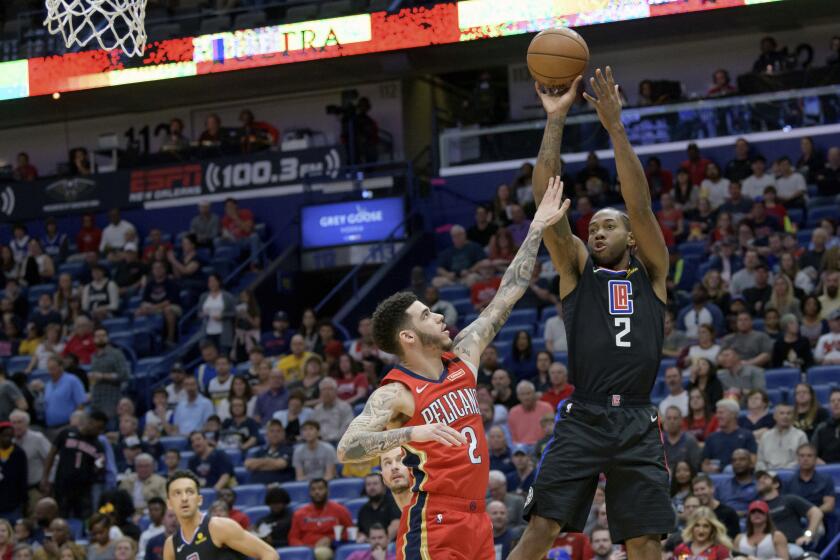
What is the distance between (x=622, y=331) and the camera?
6289 millimetres

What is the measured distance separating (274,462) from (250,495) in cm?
42

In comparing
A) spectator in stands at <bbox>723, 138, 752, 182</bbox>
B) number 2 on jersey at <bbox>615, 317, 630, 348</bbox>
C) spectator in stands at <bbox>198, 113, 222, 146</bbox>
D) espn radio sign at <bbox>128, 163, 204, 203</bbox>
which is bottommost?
number 2 on jersey at <bbox>615, 317, 630, 348</bbox>

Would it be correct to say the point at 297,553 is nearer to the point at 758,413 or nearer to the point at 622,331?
the point at 758,413

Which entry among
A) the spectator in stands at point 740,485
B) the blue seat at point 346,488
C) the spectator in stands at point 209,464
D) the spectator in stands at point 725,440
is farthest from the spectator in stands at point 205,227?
the spectator in stands at point 740,485

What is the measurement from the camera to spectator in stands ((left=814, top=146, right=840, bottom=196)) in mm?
16703

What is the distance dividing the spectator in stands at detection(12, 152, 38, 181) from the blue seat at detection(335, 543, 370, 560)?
13743mm

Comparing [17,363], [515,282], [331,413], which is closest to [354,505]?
[331,413]

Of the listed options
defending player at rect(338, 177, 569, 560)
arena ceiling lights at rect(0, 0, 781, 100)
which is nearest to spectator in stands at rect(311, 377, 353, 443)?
arena ceiling lights at rect(0, 0, 781, 100)

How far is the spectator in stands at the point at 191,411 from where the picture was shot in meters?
15.6

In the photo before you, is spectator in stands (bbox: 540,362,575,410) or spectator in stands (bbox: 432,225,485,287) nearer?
spectator in stands (bbox: 540,362,575,410)

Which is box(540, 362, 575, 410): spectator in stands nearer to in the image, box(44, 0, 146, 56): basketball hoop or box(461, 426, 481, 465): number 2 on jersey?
box(44, 0, 146, 56): basketball hoop

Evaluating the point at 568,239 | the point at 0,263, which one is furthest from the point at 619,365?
the point at 0,263

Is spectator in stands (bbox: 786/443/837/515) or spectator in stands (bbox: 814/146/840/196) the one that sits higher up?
spectator in stands (bbox: 814/146/840/196)

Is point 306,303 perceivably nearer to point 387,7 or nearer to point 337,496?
point 387,7
